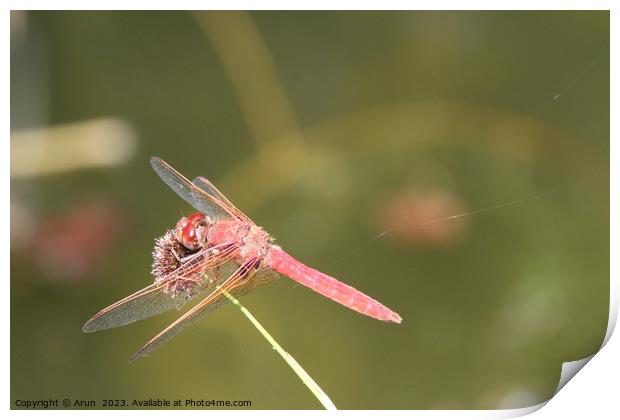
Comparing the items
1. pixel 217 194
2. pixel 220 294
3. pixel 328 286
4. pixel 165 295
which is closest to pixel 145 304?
pixel 165 295

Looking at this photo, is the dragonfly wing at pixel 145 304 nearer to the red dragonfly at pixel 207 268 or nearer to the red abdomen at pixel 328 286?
the red dragonfly at pixel 207 268

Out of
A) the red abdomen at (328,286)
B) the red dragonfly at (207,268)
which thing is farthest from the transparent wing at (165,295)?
the red abdomen at (328,286)

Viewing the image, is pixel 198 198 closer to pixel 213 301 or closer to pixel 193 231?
pixel 193 231

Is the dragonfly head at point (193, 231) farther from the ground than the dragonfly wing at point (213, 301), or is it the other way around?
the dragonfly head at point (193, 231)

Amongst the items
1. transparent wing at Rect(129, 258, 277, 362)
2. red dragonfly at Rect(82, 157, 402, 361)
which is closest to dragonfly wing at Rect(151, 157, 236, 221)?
red dragonfly at Rect(82, 157, 402, 361)

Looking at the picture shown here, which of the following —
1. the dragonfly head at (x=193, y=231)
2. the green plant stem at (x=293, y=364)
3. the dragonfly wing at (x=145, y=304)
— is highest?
the dragonfly head at (x=193, y=231)

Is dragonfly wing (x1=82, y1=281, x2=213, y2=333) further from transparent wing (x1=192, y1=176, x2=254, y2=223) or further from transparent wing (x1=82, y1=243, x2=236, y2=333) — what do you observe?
transparent wing (x1=192, y1=176, x2=254, y2=223)

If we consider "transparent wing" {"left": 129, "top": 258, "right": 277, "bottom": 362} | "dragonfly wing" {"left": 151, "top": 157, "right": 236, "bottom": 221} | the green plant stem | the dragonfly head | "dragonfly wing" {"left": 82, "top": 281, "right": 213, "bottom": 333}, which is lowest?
the green plant stem

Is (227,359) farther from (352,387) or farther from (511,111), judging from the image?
(511,111)
